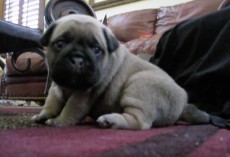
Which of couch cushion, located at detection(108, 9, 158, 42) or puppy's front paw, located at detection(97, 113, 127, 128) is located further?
couch cushion, located at detection(108, 9, 158, 42)

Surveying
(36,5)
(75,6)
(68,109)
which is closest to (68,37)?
(68,109)

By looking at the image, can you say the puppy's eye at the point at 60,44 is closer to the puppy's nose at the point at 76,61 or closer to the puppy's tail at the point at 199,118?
the puppy's nose at the point at 76,61

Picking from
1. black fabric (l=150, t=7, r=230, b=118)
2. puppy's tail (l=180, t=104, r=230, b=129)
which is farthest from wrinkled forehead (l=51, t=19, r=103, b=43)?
black fabric (l=150, t=7, r=230, b=118)

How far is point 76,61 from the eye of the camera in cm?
95

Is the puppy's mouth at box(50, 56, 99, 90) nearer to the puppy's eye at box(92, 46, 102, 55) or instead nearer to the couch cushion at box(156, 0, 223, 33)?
the puppy's eye at box(92, 46, 102, 55)

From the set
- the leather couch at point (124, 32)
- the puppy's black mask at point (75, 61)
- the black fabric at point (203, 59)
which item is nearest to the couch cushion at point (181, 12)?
the leather couch at point (124, 32)

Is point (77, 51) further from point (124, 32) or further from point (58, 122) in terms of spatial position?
point (124, 32)

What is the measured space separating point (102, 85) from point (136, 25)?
215cm

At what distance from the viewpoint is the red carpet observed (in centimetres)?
63

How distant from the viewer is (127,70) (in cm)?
116

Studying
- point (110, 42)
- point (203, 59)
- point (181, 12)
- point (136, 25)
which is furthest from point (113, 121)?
point (136, 25)

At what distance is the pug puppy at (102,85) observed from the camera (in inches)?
39.0

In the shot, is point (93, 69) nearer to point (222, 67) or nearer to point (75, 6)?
point (222, 67)

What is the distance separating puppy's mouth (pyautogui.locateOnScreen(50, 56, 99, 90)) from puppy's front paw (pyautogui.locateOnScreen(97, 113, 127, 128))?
0.10 meters
